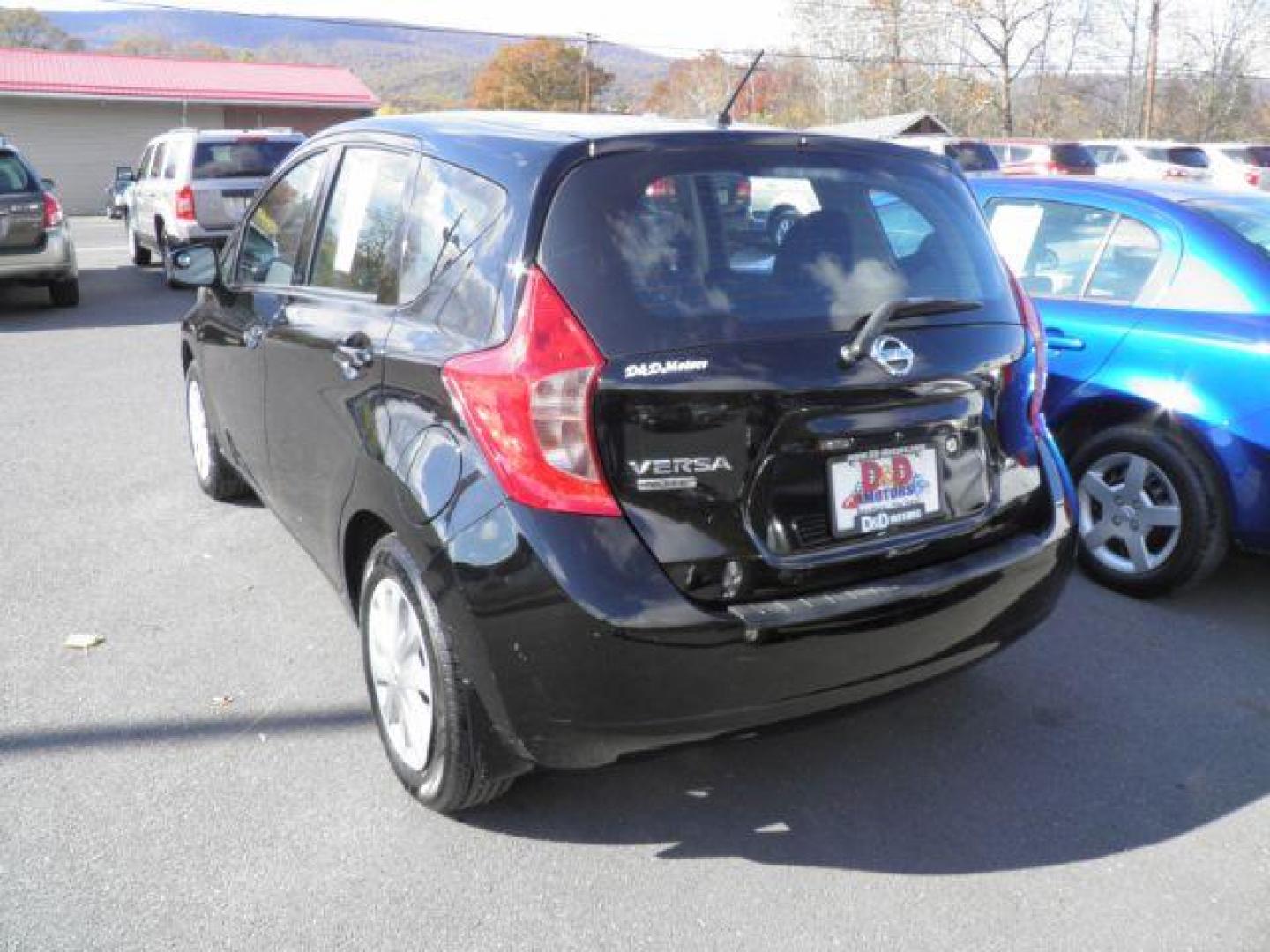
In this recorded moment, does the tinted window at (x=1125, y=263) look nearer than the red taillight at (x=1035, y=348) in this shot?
No

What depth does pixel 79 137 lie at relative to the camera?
117ft

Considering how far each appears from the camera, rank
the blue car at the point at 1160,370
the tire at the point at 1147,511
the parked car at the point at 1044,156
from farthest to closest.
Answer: the parked car at the point at 1044,156, the tire at the point at 1147,511, the blue car at the point at 1160,370

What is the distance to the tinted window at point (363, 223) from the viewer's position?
3275 millimetres

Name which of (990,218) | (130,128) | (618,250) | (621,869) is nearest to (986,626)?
(621,869)

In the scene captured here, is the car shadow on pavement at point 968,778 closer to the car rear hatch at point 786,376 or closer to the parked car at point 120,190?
the car rear hatch at point 786,376

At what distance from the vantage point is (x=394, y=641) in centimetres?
309

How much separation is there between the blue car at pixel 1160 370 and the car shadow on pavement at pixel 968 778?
585 millimetres

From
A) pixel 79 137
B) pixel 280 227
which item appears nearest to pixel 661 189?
pixel 280 227

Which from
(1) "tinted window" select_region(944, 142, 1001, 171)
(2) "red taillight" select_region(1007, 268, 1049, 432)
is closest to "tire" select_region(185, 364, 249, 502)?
(2) "red taillight" select_region(1007, 268, 1049, 432)

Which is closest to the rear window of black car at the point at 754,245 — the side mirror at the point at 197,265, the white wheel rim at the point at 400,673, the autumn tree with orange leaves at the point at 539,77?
the white wheel rim at the point at 400,673

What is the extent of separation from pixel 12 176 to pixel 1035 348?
11.4 metres

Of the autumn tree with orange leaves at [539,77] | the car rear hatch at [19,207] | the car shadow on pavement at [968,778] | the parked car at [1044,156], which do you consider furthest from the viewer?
the autumn tree with orange leaves at [539,77]

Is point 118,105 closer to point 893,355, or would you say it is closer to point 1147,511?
point 1147,511

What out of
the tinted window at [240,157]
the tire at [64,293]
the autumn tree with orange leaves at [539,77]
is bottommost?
the tire at [64,293]
